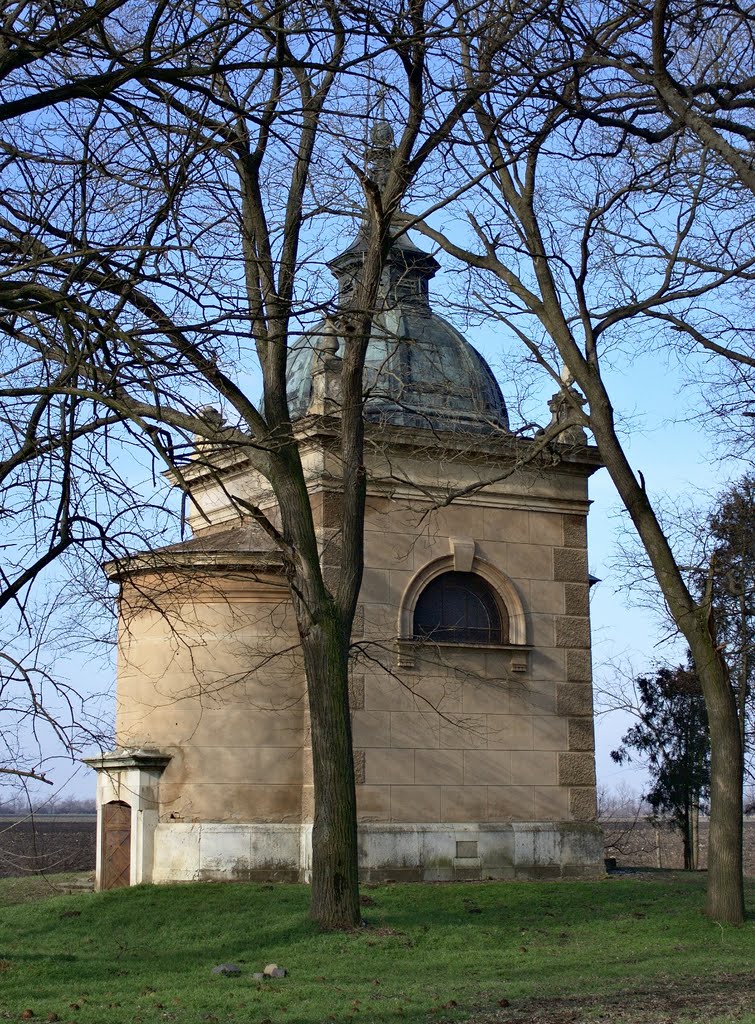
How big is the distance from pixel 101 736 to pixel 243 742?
9791mm

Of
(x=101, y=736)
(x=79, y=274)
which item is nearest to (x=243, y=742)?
(x=101, y=736)

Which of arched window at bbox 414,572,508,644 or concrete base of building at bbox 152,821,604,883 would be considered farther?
arched window at bbox 414,572,508,644

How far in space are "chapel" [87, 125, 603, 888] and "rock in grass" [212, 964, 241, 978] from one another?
5885mm

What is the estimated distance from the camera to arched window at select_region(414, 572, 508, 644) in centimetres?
1873

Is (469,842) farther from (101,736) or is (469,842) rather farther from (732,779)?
(101,736)

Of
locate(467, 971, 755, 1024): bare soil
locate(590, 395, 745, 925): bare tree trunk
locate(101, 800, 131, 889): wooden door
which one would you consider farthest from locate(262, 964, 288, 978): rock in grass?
locate(101, 800, 131, 889): wooden door

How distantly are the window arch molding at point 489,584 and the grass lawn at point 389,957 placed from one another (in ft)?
13.4

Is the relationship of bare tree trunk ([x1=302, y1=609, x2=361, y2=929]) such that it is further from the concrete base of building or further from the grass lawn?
the concrete base of building

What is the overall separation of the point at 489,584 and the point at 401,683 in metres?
2.95

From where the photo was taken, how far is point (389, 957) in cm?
1112

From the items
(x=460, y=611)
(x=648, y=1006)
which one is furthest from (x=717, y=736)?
(x=460, y=611)

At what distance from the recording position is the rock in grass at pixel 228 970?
10494 mm

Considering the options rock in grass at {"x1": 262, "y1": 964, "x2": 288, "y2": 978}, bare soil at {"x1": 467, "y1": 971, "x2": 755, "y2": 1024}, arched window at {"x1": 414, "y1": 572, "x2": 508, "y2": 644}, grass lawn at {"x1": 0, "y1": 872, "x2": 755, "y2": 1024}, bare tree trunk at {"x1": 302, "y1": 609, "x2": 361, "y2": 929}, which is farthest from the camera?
arched window at {"x1": 414, "y1": 572, "x2": 508, "y2": 644}

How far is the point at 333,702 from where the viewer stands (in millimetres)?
12422
